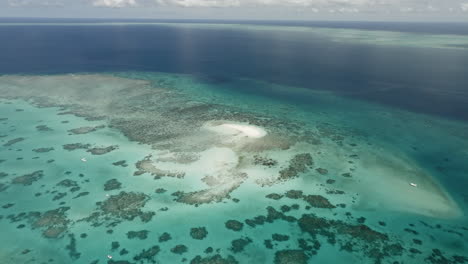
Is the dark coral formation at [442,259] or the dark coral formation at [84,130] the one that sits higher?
the dark coral formation at [442,259]

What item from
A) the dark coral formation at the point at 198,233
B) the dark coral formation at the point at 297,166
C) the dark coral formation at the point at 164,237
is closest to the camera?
the dark coral formation at the point at 164,237

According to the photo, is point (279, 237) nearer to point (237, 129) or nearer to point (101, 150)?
point (237, 129)

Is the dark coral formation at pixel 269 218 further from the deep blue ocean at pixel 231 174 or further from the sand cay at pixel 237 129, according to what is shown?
the sand cay at pixel 237 129

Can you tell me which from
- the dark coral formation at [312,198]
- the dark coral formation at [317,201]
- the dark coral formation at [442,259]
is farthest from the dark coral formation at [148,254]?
the dark coral formation at [442,259]

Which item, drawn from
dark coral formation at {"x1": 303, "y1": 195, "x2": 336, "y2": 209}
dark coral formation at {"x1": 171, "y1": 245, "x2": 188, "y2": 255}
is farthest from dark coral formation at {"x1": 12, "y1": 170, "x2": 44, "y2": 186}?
dark coral formation at {"x1": 303, "y1": 195, "x2": 336, "y2": 209}

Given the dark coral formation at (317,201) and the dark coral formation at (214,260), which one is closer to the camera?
the dark coral formation at (214,260)

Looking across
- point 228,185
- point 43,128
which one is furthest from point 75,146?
point 228,185

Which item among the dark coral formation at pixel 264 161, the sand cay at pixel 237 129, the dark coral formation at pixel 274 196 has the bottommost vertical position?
the dark coral formation at pixel 274 196

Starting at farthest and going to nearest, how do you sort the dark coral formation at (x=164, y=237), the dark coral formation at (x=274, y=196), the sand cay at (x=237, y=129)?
the sand cay at (x=237, y=129), the dark coral formation at (x=274, y=196), the dark coral formation at (x=164, y=237)
